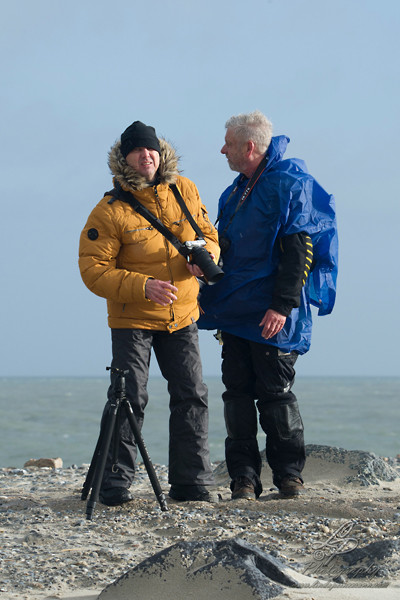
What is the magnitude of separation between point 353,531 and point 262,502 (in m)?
0.68

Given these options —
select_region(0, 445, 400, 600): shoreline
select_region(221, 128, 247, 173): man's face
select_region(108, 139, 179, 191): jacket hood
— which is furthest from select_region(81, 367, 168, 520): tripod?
select_region(221, 128, 247, 173): man's face

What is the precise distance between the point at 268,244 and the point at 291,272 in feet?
0.80

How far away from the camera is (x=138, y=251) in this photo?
4.17 m

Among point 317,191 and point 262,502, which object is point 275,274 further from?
point 262,502

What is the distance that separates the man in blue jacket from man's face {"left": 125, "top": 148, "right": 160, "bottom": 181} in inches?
22.7

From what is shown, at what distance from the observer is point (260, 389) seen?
4.51 meters

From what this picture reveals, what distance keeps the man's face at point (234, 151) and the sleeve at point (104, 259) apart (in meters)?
0.92

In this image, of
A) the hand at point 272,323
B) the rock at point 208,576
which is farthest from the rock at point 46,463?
the rock at point 208,576

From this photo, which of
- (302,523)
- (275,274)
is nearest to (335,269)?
(275,274)

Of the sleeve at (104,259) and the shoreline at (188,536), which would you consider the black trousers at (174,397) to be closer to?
the shoreline at (188,536)

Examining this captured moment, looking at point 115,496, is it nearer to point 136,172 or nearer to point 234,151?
point 136,172

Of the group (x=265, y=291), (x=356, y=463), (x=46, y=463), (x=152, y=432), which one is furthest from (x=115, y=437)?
(x=152, y=432)

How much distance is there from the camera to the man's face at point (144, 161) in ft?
13.8

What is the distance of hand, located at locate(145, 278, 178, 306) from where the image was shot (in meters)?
3.96
